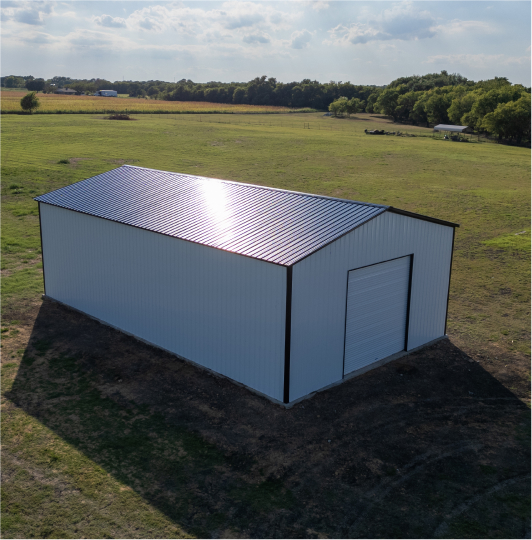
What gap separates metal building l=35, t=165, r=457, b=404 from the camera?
43.4 ft

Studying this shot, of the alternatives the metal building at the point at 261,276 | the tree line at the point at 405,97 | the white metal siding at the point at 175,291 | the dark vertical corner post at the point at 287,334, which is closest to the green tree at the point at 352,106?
the tree line at the point at 405,97

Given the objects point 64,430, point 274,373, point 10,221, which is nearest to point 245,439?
point 274,373

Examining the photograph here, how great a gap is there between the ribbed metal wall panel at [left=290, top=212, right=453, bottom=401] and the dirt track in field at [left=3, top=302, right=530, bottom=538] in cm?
73

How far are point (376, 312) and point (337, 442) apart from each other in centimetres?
469

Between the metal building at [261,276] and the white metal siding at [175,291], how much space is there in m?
0.04

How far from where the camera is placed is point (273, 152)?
57938 mm

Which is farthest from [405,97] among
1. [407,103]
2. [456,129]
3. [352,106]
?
[456,129]

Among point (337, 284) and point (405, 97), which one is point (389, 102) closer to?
point (405, 97)

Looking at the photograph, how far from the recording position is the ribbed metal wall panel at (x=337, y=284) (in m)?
13.1

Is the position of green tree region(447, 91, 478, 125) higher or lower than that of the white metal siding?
higher

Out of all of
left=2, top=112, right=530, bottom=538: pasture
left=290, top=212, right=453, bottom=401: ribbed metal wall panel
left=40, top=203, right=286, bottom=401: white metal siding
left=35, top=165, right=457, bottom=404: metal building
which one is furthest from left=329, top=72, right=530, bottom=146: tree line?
left=40, top=203, right=286, bottom=401: white metal siding

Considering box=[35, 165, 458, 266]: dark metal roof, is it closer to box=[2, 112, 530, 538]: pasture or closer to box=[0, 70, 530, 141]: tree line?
box=[2, 112, 530, 538]: pasture

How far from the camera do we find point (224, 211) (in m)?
16.2

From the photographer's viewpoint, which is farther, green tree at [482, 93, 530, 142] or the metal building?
green tree at [482, 93, 530, 142]
